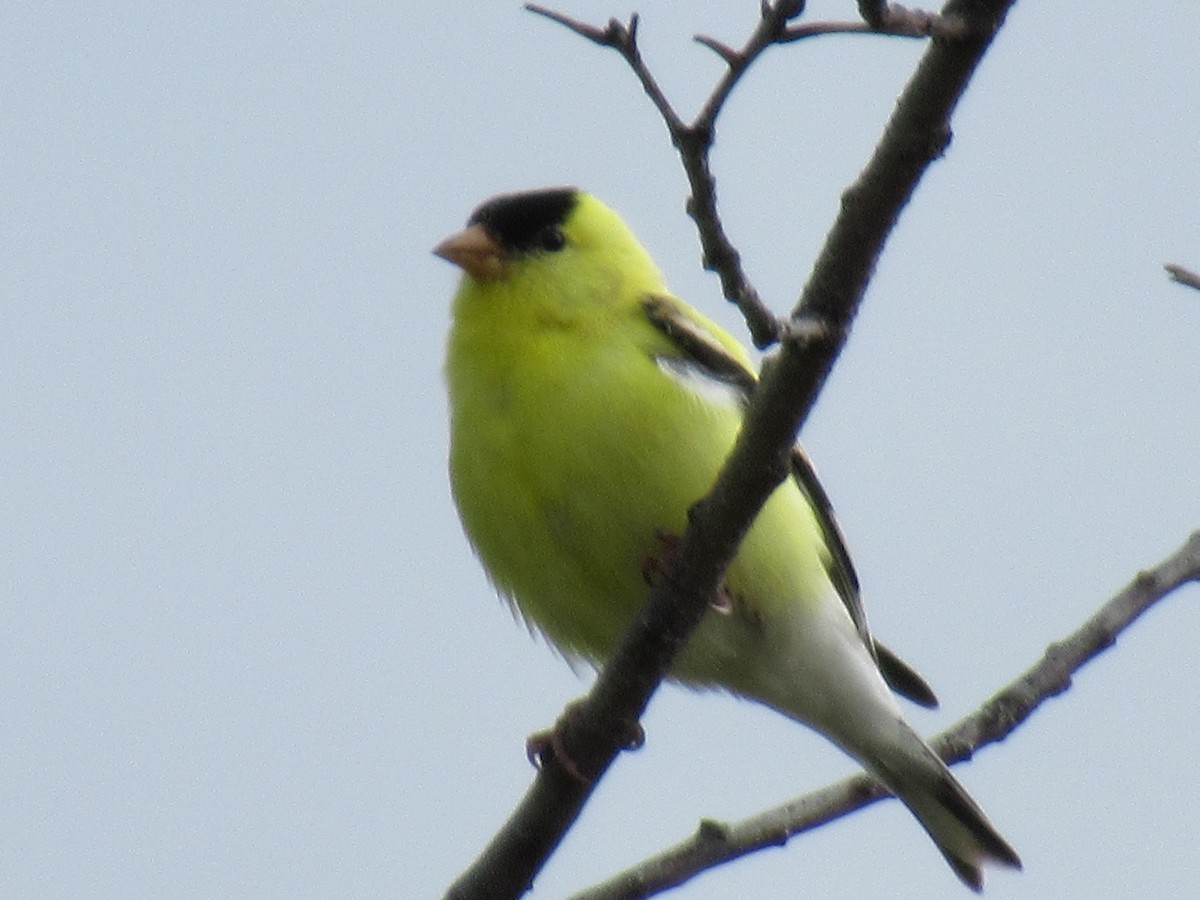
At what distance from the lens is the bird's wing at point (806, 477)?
15.1ft

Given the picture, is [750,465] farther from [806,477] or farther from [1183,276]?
[806,477]

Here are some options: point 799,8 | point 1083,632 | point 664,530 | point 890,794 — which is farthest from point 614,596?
point 799,8

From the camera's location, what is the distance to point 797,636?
4.84 metres

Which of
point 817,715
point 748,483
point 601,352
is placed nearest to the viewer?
point 748,483

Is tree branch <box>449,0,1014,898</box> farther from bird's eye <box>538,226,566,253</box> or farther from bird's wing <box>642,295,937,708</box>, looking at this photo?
bird's eye <box>538,226,566,253</box>

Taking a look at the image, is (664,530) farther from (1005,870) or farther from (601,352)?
(1005,870)

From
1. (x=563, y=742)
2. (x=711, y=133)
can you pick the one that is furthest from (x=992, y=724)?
(x=711, y=133)

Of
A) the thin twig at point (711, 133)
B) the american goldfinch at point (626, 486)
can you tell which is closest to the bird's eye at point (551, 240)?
the american goldfinch at point (626, 486)

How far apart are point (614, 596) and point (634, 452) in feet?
1.57

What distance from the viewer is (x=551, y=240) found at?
5.23 m

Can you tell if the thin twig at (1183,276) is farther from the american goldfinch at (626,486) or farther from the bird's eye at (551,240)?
the bird's eye at (551,240)

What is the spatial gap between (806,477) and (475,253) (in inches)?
47.6

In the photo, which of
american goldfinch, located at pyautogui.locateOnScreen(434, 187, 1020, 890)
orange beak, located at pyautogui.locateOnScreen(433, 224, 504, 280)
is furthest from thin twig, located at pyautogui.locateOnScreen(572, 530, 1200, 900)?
orange beak, located at pyautogui.locateOnScreen(433, 224, 504, 280)

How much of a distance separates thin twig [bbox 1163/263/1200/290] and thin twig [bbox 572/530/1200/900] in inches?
46.3
